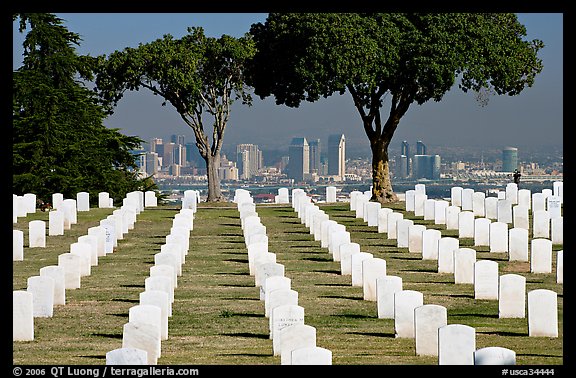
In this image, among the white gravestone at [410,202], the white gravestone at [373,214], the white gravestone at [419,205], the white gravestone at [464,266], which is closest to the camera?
the white gravestone at [464,266]

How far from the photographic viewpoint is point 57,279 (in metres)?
22.4

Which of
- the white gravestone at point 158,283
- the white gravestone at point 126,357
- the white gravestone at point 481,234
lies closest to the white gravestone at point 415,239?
the white gravestone at point 481,234

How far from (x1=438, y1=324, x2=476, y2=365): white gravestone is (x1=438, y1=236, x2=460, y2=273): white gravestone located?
12.0 m

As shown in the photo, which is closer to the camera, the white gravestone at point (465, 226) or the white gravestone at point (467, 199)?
the white gravestone at point (465, 226)

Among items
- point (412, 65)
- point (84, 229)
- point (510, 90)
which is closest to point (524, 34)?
point (510, 90)

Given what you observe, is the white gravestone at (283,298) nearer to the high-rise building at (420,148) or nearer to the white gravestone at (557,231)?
the white gravestone at (557,231)

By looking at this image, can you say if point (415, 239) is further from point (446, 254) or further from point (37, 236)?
point (37, 236)

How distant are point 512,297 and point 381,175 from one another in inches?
1138

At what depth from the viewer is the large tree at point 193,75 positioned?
50031mm

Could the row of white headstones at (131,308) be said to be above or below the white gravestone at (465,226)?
below

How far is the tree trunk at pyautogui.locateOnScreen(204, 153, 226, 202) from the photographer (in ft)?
174

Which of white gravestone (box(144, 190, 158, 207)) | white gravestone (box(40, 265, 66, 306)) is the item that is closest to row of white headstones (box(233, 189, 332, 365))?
white gravestone (box(40, 265, 66, 306))

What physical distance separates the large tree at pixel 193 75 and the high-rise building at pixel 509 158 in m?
44.4

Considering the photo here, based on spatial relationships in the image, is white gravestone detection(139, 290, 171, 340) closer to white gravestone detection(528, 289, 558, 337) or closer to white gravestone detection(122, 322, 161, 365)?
white gravestone detection(122, 322, 161, 365)
